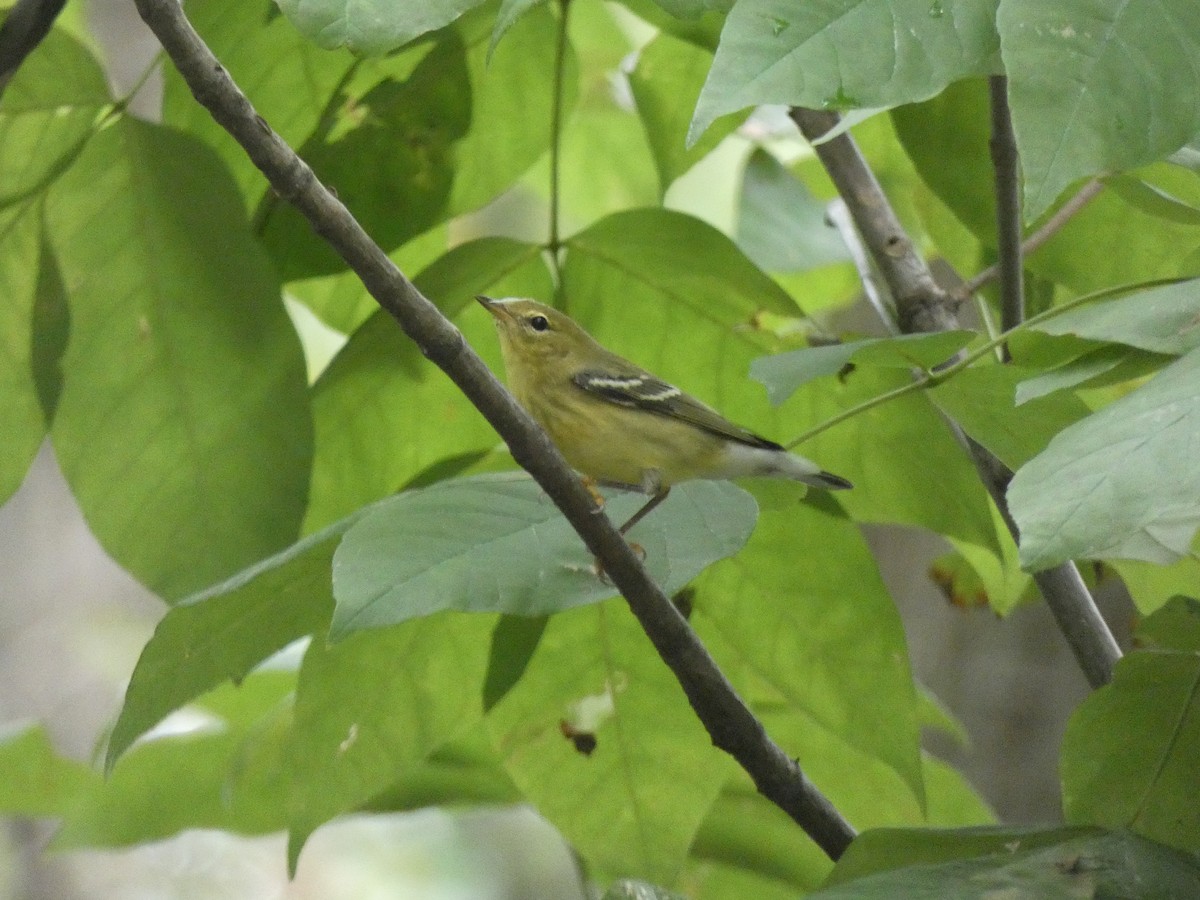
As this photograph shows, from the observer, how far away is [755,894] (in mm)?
2182

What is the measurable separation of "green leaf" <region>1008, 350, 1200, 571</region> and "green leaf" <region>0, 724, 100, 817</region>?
1869 mm

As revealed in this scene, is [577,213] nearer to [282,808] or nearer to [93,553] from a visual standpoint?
[282,808]

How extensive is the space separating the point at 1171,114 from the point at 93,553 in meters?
8.25

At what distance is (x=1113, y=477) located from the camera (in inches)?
38.3

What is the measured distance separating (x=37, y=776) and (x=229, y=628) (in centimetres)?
103

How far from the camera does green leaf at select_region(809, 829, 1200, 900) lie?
3.72ft

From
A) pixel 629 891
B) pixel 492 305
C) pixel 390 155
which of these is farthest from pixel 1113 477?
pixel 390 155

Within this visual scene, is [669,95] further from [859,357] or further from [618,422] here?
[859,357]

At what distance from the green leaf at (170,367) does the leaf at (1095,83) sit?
1.10m

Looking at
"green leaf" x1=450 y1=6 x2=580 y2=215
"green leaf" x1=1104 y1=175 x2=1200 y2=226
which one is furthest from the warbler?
"green leaf" x1=1104 y1=175 x2=1200 y2=226

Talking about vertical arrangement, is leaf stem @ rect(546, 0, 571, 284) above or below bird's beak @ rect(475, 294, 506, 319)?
above

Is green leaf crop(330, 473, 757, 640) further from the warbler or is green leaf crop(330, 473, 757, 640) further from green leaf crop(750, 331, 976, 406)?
the warbler

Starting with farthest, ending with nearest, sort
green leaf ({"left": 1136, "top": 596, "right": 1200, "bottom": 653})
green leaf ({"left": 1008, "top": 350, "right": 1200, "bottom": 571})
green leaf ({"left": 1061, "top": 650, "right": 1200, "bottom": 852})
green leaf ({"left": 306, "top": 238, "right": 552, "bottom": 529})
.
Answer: green leaf ({"left": 306, "top": 238, "right": 552, "bottom": 529})
green leaf ({"left": 1136, "top": 596, "right": 1200, "bottom": 653})
green leaf ({"left": 1061, "top": 650, "right": 1200, "bottom": 852})
green leaf ({"left": 1008, "top": 350, "right": 1200, "bottom": 571})

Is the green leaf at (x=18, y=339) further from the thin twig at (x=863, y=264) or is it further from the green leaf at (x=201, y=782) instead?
the thin twig at (x=863, y=264)
